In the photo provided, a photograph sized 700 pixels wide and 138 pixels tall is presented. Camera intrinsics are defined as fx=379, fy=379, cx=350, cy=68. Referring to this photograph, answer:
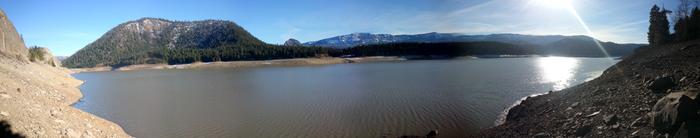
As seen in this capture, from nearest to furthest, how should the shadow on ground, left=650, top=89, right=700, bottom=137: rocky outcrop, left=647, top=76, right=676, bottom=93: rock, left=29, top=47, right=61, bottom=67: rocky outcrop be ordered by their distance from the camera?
left=650, top=89, right=700, bottom=137: rocky outcrop → the shadow on ground → left=647, top=76, right=676, bottom=93: rock → left=29, top=47, right=61, bottom=67: rocky outcrop

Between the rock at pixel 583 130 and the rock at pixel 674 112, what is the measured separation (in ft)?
5.50

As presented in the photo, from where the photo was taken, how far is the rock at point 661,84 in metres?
10.6

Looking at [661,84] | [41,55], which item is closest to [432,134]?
[661,84]

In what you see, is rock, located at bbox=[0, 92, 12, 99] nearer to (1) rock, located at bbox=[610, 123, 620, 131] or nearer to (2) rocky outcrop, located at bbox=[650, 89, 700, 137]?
(1) rock, located at bbox=[610, 123, 620, 131]

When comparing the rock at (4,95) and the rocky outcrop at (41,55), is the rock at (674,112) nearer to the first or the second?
the rock at (4,95)

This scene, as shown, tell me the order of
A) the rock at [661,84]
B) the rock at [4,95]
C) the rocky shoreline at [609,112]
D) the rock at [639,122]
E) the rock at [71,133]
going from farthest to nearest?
the rock at [4,95] < the rock at [71,133] < the rock at [661,84] < the rocky shoreline at [609,112] < the rock at [639,122]

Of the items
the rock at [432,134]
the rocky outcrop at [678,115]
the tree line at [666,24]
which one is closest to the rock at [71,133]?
the rock at [432,134]

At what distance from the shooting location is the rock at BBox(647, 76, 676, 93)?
416 inches

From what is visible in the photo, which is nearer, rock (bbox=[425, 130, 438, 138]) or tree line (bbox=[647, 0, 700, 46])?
rock (bbox=[425, 130, 438, 138])

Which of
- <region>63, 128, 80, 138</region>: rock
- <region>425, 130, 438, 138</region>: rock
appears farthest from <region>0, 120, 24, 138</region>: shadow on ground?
<region>425, 130, 438, 138</region>: rock

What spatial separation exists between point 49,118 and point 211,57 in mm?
146607

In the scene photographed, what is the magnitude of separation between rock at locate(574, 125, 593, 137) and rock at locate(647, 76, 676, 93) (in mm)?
2713

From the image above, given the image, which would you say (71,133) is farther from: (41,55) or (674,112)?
(41,55)

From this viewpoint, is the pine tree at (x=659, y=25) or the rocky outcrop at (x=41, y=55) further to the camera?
the rocky outcrop at (x=41, y=55)
